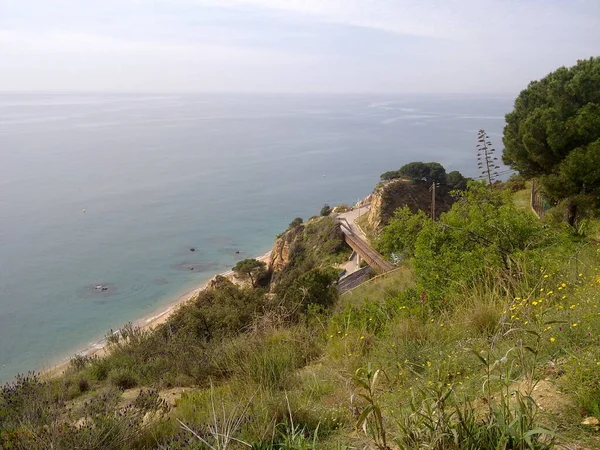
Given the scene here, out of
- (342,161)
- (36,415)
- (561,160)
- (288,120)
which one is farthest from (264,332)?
(288,120)

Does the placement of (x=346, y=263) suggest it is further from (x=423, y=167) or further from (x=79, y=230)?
(x=79, y=230)

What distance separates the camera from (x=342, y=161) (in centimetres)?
8588

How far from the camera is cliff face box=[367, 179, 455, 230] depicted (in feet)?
107

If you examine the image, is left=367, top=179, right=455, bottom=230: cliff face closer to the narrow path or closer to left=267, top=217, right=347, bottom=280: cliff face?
the narrow path

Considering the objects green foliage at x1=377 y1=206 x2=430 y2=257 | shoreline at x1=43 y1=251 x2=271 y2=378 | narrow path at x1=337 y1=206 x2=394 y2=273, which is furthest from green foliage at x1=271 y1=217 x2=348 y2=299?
green foliage at x1=377 y1=206 x2=430 y2=257

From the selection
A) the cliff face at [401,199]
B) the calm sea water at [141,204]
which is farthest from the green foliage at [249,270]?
the cliff face at [401,199]

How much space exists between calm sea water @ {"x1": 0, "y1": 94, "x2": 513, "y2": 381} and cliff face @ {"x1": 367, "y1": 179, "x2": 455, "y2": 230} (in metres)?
14.1

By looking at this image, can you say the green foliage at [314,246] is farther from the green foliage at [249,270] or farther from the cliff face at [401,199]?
the cliff face at [401,199]

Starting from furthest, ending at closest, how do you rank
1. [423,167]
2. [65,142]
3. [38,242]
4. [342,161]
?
[65,142], [342,161], [38,242], [423,167]

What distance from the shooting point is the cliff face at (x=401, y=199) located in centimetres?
3262

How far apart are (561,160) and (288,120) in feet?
497

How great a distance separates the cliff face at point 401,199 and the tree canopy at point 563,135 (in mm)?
15713

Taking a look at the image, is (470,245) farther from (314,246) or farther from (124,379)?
(314,246)

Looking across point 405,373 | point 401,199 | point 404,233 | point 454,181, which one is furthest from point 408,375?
point 454,181
